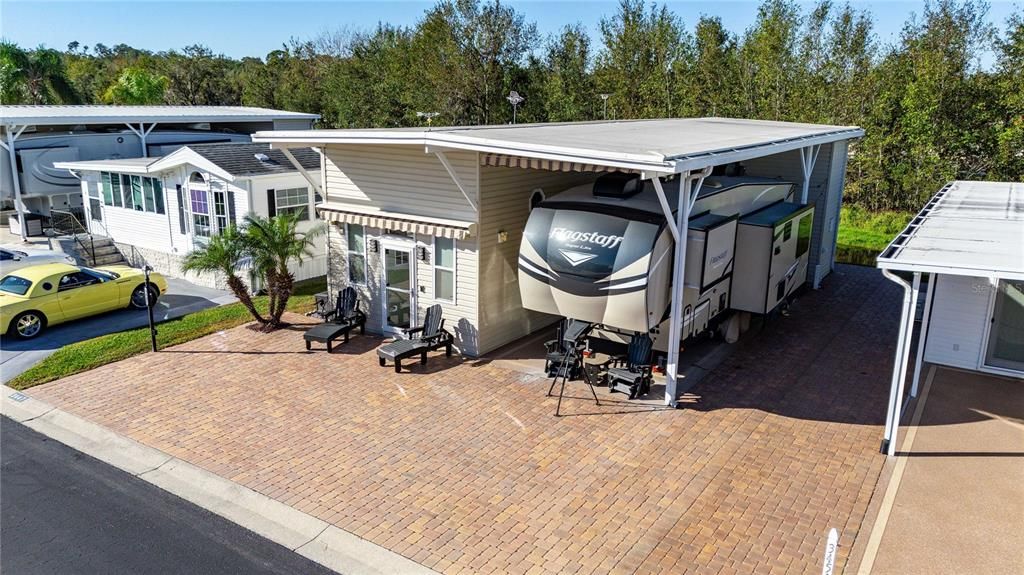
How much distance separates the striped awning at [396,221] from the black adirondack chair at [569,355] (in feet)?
7.98

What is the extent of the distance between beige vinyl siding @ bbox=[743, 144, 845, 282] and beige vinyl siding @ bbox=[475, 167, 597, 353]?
6706 mm

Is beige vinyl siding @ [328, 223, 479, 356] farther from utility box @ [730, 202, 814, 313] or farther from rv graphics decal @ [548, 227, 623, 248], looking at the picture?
utility box @ [730, 202, 814, 313]

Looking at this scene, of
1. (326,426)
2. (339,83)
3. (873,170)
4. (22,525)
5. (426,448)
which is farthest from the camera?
(339,83)

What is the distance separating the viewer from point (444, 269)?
42.2 feet

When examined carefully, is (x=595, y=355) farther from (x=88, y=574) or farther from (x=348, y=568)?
(x=88, y=574)

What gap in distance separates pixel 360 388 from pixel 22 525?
15.8ft

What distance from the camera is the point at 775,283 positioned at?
12.9m

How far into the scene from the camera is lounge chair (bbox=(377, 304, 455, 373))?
39.6 feet

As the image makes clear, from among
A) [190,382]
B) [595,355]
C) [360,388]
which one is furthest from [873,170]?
[190,382]

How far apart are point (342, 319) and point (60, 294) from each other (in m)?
5.98

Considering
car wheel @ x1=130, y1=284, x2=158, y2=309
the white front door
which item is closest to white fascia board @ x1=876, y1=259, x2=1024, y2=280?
the white front door

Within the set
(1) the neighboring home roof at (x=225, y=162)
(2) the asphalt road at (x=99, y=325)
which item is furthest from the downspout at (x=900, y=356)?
(2) the asphalt road at (x=99, y=325)

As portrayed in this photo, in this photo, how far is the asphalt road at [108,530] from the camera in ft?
23.1

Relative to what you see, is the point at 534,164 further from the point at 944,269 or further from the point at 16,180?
the point at 16,180
